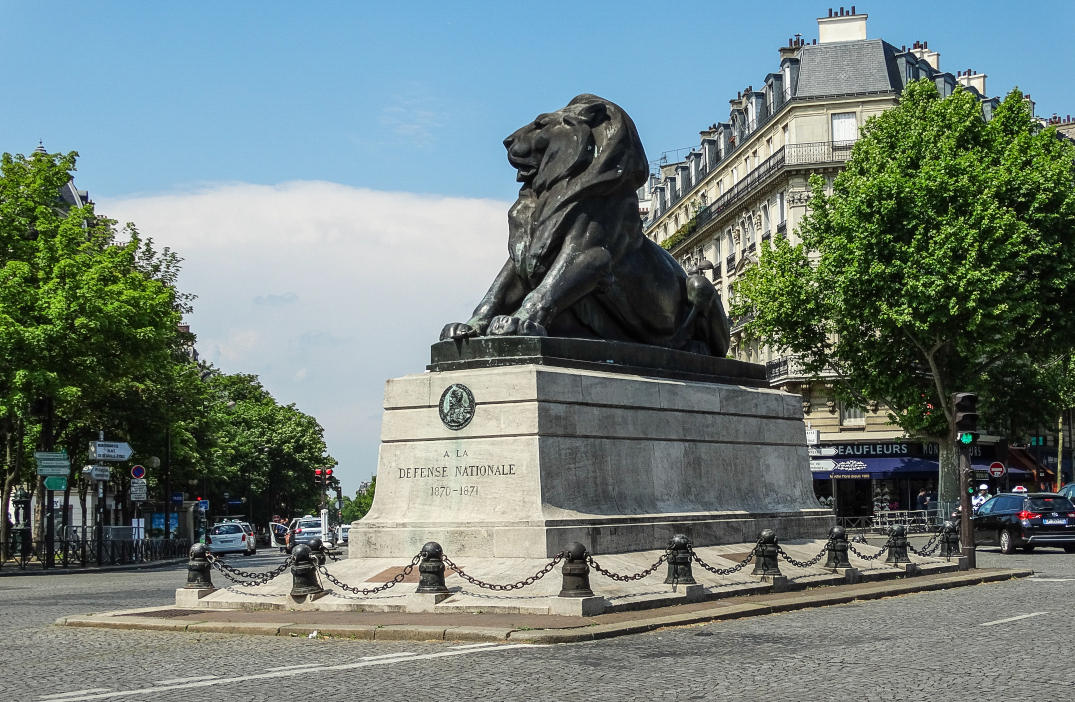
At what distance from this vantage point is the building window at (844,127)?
54281 millimetres

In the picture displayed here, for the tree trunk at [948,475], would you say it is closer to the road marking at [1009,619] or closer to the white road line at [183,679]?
the road marking at [1009,619]

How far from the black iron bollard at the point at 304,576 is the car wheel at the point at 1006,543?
20.7 m

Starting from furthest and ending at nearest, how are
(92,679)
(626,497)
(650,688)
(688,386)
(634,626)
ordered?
1. (688,386)
2. (626,497)
3. (634,626)
4. (92,679)
5. (650,688)

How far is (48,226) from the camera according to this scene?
35.1 metres

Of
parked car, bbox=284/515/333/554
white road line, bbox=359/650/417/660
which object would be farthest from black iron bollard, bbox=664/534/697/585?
parked car, bbox=284/515/333/554

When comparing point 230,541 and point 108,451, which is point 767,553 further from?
point 230,541

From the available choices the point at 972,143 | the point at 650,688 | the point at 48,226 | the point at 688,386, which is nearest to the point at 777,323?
the point at 972,143

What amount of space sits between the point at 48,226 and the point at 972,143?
25806mm

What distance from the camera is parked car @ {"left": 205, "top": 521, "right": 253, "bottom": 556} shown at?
160 feet

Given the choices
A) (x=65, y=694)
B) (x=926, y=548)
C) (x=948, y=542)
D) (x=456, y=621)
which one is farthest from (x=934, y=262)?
(x=65, y=694)

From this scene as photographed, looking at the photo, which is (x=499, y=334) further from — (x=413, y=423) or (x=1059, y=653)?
(x=1059, y=653)

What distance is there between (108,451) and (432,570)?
27600mm

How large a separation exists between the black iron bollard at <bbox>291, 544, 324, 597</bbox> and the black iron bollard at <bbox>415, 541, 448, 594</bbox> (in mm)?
1343

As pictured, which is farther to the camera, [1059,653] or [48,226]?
[48,226]
